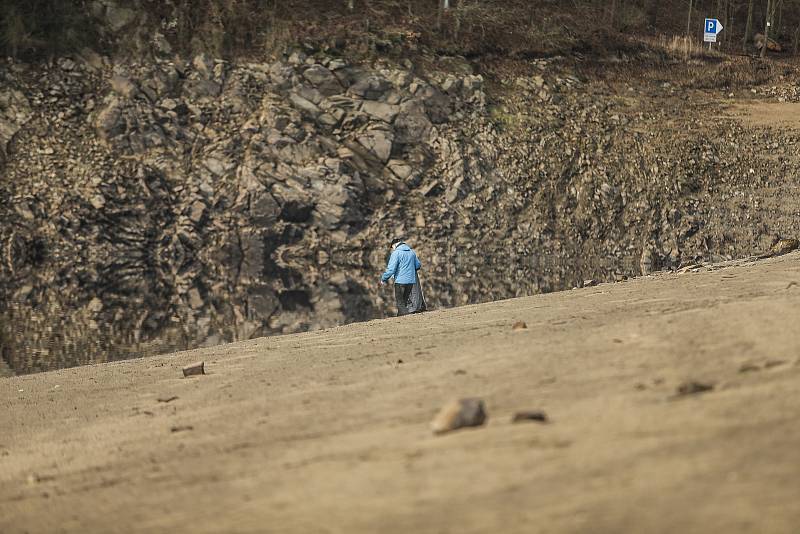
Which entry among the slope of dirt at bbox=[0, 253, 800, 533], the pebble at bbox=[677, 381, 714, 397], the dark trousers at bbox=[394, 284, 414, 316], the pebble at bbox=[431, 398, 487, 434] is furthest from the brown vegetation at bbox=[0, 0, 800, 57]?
the pebble at bbox=[677, 381, 714, 397]

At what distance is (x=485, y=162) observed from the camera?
32281mm

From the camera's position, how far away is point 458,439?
492 centimetres

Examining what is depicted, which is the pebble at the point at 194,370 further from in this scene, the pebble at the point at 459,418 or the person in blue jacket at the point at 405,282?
the person in blue jacket at the point at 405,282

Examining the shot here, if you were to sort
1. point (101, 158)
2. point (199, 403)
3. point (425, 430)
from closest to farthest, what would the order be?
point (425, 430)
point (199, 403)
point (101, 158)

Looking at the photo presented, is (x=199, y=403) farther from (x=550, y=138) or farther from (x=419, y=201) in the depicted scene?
(x=550, y=138)


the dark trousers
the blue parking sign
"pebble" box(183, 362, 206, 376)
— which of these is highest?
the blue parking sign

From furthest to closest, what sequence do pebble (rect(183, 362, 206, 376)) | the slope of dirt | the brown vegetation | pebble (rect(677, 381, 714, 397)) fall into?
1. the brown vegetation
2. pebble (rect(183, 362, 206, 376))
3. pebble (rect(677, 381, 714, 397))
4. the slope of dirt

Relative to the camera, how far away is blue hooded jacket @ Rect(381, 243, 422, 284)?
16.5 meters

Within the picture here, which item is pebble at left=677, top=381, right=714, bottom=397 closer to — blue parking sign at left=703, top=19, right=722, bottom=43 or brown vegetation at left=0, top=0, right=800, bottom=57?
brown vegetation at left=0, top=0, right=800, bottom=57

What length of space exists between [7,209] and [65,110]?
4431mm

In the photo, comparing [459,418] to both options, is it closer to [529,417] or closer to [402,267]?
[529,417]

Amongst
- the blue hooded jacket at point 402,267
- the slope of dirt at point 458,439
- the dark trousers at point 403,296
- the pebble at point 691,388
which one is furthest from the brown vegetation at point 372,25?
the pebble at point 691,388

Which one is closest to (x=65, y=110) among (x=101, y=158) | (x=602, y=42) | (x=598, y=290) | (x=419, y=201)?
(x=101, y=158)

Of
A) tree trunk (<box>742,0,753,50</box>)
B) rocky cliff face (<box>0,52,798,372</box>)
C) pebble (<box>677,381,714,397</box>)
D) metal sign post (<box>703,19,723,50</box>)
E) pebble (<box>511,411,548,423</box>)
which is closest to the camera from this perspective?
pebble (<box>511,411,548,423</box>)
